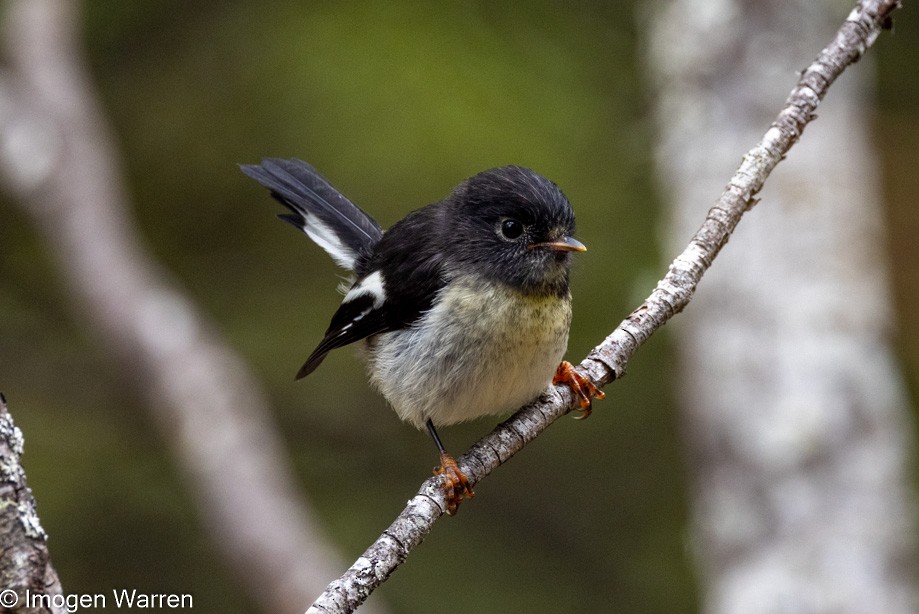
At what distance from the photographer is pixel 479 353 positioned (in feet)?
9.34

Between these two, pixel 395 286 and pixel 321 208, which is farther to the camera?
pixel 321 208

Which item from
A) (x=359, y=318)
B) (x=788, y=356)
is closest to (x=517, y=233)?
(x=359, y=318)

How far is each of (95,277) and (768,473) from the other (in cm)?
337

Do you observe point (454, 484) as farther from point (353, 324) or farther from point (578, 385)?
point (353, 324)

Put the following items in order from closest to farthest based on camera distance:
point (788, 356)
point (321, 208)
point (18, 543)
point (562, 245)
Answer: point (18, 543), point (562, 245), point (321, 208), point (788, 356)

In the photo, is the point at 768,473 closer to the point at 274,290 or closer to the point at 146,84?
the point at 274,290

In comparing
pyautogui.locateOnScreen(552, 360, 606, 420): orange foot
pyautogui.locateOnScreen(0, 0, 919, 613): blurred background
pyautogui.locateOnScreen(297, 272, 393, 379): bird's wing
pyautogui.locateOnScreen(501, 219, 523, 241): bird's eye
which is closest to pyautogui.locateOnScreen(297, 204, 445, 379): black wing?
pyautogui.locateOnScreen(297, 272, 393, 379): bird's wing

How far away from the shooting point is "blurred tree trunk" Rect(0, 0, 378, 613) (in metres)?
4.86

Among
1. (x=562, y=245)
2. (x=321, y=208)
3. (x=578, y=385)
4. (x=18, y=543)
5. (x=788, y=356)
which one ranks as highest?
(x=788, y=356)

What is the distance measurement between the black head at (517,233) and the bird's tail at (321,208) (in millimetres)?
740

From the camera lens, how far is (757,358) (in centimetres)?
423

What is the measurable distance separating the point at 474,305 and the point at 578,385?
0.37 metres

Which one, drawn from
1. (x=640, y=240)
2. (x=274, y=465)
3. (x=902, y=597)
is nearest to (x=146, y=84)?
(x=274, y=465)

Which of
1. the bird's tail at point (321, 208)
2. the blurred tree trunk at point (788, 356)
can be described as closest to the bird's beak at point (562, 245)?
the bird's tail at point (321, 208)
